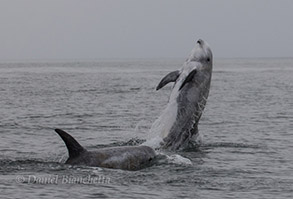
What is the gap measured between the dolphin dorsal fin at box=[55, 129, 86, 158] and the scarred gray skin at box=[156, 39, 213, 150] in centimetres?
417

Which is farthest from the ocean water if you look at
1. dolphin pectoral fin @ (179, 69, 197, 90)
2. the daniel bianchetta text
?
dolphin pectoral fin @ (179, 69, 197, 90)

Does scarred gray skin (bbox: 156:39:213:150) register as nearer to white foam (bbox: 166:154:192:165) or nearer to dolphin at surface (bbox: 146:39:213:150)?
dolphin at surface (bbox: 146:39:213:150)

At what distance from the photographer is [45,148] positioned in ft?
60.3

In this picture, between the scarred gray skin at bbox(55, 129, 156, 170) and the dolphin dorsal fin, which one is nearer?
the dolphin dorsal fin

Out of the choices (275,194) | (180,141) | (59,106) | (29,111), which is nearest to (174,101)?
(180,141)

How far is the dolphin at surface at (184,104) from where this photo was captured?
17.3 m

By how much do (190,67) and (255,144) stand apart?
10.9ft

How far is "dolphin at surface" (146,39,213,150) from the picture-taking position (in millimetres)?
17312

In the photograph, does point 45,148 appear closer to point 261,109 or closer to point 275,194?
point 275,194

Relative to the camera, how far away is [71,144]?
41.7ft

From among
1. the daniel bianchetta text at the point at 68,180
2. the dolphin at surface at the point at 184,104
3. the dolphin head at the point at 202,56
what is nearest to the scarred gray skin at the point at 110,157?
the daniel bianchetta text at the point at 68,180

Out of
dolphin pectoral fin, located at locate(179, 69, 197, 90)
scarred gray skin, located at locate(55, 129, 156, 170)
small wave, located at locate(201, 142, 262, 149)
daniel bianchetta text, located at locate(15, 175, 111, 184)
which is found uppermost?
dolphin pectoral fin, located at locate(179, 69, 197, 90)

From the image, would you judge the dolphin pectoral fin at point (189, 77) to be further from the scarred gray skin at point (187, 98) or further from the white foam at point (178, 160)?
the white foam at point (178, 160)

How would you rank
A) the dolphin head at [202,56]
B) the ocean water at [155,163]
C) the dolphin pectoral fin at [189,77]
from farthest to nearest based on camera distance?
the dolphin head at [202,56] → the dolphin pectoral fin at [189,77] → the ocean water at [155,163]
